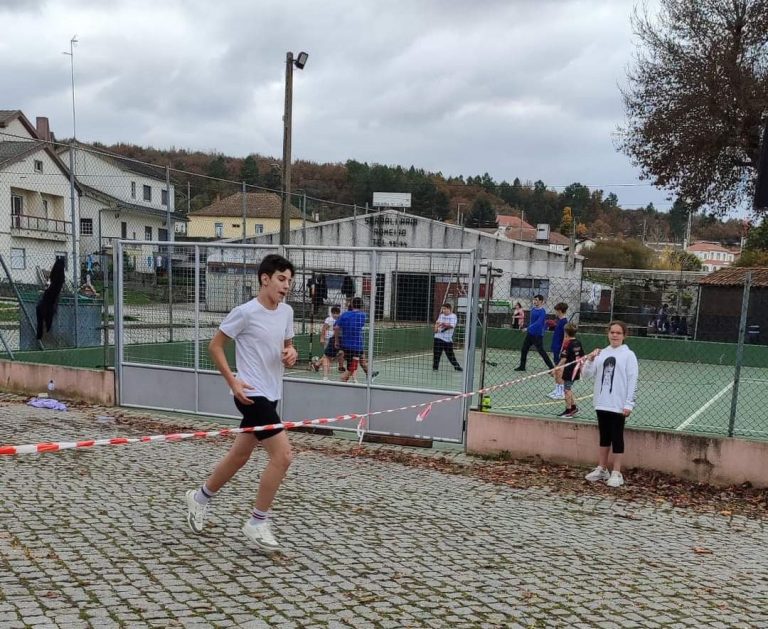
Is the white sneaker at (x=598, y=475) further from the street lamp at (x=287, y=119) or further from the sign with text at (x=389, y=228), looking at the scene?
the sign with text at (x=389, y=228)

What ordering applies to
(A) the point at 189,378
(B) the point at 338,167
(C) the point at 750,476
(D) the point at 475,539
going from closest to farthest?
(D) the point at 475,539
(C) the point at 750,476
(A) the point at 189,378
(B) the point at 338,167

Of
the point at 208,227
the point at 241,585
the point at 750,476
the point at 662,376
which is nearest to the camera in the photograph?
the point at 241,585

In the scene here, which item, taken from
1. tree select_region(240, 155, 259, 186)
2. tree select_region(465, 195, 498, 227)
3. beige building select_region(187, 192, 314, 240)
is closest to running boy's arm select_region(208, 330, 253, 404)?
beige building select_region(187, 192, 314, 240)

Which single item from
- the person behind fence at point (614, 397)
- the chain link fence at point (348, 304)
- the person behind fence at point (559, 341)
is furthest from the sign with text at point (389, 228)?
the person behind fence at point (614, 397)

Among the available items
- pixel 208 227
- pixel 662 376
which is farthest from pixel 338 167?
pixel 662 376

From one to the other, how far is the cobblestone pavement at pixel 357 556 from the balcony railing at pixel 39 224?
13.4 metres

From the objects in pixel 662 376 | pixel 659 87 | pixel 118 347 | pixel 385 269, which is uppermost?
pixel 659 87

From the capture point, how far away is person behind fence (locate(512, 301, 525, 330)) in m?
21.8

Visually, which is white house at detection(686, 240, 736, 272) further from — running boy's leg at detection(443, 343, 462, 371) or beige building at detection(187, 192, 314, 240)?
running boy's leg at detection(443, 343, 462, 371)

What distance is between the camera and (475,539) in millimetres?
5234

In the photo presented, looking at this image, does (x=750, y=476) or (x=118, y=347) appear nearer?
(x=750, y=476)

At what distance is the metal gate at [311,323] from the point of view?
28.1ft

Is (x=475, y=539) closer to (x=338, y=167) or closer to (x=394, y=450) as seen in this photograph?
(x=394, y=450)

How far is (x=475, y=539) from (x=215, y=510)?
207 cm
